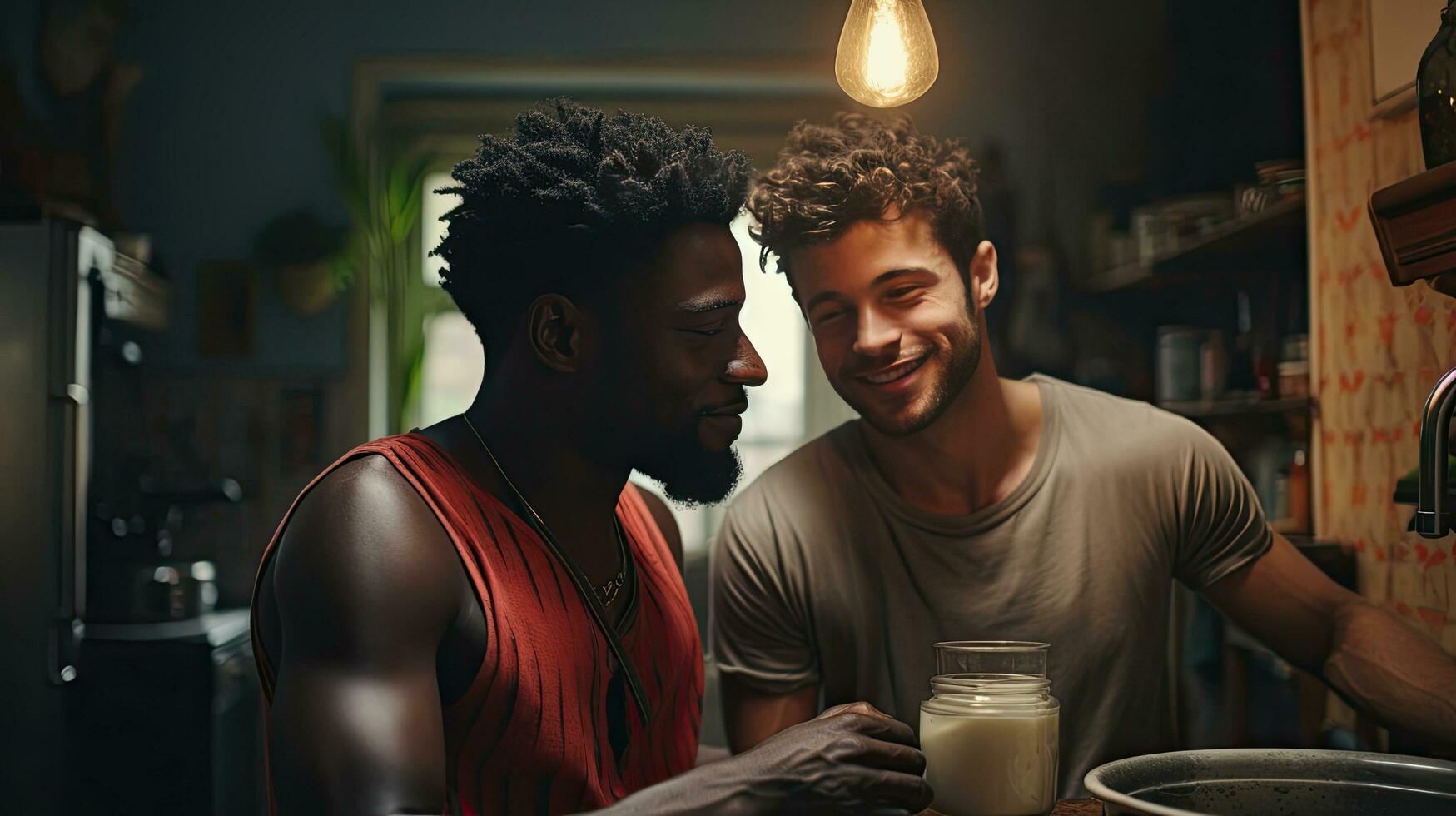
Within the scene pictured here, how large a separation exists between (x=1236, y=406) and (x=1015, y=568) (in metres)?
0.42

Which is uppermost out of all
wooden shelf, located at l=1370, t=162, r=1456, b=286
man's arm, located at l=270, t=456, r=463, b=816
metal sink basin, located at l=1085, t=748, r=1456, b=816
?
wooden shelf, located at l=1370, t=162, r=1456, b=286

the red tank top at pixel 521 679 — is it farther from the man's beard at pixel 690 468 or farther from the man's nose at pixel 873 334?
the man's nose at pixel 873 334

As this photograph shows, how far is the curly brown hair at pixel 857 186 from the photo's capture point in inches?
65.7

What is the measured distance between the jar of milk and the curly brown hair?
67 cm

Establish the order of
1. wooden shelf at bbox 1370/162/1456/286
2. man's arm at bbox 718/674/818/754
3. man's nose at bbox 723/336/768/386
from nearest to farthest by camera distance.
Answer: wooden shelf at bbox 1370/162/1456/286 < man's nose at bbox 723/336/768/386 < man's arm at bbox 718/674/818/754

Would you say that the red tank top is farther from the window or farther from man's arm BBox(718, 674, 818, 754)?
the window

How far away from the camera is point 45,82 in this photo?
5.65 ft

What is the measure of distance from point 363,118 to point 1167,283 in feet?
3.93

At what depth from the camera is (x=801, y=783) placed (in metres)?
1.16

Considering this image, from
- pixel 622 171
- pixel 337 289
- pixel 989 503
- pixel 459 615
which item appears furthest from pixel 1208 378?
pixel 337 289

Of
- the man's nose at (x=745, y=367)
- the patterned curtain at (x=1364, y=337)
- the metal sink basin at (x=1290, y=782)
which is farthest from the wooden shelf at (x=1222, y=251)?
the metal sink basin at (x=1290, y=782)

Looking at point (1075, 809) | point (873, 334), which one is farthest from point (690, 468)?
point (1075, 809)

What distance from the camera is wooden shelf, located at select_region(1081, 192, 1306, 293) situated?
1751 mm

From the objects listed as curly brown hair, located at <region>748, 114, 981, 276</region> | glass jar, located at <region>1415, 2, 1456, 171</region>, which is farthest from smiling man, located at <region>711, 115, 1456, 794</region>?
glass jar, located at <region>1415, 2, 1456, 171</region>
